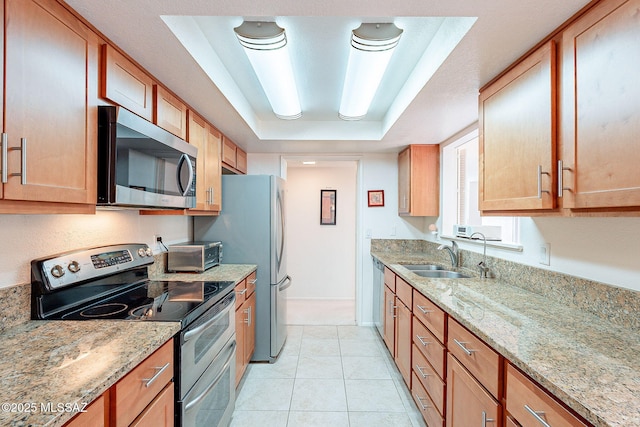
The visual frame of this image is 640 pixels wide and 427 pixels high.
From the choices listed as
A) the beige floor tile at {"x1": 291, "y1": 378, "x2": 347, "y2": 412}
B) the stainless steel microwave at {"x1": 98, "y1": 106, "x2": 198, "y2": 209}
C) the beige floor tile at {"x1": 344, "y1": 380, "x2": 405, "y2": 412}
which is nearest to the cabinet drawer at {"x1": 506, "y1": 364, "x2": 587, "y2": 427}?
the beige floor tile at {"x1": 344, "y1": 380, "x2": 405, "y2": 412}

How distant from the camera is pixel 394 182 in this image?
365 cm

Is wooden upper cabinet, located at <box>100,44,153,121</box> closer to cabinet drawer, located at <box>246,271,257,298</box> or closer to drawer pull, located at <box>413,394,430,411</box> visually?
cabinet drawer, located at <box>246,271,257,298</box>

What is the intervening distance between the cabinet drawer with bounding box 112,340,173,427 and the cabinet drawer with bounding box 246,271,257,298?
1.26 metres

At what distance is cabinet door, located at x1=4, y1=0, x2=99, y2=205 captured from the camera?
0.91 m

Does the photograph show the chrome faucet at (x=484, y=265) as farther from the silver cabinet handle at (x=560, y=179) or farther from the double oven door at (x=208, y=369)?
the double oven door at (x=208, y=369)

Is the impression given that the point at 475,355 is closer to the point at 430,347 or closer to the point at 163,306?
the point at 430,347

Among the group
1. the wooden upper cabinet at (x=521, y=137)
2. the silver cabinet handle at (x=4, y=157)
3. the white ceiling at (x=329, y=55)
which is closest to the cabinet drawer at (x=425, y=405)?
the wooden upper cabinet at (x=521, y=137)

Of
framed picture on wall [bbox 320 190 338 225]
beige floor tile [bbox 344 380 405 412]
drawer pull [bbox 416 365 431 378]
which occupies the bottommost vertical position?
beige floor tile [bbox 344 380 405 412]

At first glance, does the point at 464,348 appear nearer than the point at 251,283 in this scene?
Yes

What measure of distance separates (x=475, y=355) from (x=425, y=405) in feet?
2.69

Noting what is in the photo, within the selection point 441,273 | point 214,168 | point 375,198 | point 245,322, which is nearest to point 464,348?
point 441,273

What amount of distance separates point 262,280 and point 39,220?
169cm

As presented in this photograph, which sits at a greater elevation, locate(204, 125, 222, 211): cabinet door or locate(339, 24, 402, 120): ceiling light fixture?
locate(339, 24, 402, 120): ceiling light fixture

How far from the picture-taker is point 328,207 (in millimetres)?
4785
